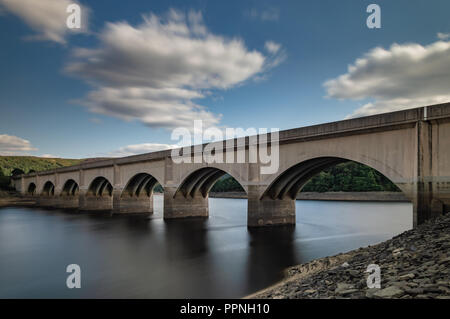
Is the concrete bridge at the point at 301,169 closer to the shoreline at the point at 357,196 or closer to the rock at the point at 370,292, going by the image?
the rock at the point at 370,292

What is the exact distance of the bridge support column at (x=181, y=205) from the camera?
29.6m

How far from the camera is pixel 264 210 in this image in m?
21.9

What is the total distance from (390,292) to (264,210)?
1640 cm

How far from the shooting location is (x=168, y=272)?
12.5m

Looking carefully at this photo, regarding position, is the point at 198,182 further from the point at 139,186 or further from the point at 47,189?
the point at 47,189

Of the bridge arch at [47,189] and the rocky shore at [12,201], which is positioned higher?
the bridge arch at [47,189]

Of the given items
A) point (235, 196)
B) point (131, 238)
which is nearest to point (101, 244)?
point (131, 238)

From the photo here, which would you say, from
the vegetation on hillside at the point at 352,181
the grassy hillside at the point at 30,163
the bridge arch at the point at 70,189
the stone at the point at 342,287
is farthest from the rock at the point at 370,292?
the grassy hillside at the point at 30,163

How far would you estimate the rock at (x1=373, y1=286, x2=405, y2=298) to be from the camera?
5457 millimetres

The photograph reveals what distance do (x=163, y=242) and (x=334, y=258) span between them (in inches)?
454

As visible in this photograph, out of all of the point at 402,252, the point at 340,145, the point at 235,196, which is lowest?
the point at 235,196

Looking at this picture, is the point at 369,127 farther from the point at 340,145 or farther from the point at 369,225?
the point at 369,225

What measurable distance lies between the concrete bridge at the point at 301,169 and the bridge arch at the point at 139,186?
4.8 inches

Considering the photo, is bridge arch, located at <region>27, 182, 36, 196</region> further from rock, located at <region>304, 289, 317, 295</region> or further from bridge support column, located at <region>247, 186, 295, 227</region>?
rock, located at <region>304, 289, 317, 295</region>
